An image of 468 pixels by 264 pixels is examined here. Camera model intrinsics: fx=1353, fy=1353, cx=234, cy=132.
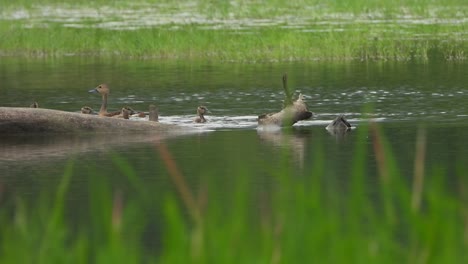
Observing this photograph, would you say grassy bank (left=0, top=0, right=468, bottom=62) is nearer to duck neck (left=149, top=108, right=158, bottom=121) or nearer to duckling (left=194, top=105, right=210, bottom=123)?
duckling (left=194, top=105, right=210, bottom=123)

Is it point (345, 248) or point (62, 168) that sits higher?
point (345, 248)

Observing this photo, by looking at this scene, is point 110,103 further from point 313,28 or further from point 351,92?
point 313,28

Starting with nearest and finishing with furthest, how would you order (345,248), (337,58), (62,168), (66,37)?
(345,248) < (62,168) < (337,58) < (66,37)

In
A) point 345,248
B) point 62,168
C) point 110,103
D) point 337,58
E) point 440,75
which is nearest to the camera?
point 345,248

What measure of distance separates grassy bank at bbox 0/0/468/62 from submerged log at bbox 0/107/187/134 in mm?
17521

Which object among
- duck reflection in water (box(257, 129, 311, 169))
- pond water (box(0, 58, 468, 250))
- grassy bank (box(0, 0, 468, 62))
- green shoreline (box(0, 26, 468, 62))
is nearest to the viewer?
pond water (box(0, 58, 468, 250))

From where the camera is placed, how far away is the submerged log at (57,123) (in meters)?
23.2

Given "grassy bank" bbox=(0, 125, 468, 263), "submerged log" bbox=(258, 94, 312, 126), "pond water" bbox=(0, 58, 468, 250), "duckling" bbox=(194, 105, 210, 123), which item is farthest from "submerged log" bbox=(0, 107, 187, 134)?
"grassy bank" bbox=(0, 125, 468, 263)

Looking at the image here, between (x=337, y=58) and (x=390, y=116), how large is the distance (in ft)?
53.2

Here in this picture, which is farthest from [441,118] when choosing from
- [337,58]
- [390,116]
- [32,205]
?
[337,58]

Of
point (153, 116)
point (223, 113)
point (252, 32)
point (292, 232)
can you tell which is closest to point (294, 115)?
point (153, 116)

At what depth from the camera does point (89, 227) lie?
1335 centimetres

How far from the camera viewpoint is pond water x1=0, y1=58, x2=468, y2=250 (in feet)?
58.7

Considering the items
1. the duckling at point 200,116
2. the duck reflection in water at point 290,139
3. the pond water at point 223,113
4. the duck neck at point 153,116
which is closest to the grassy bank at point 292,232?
the pond water at point 223,113
